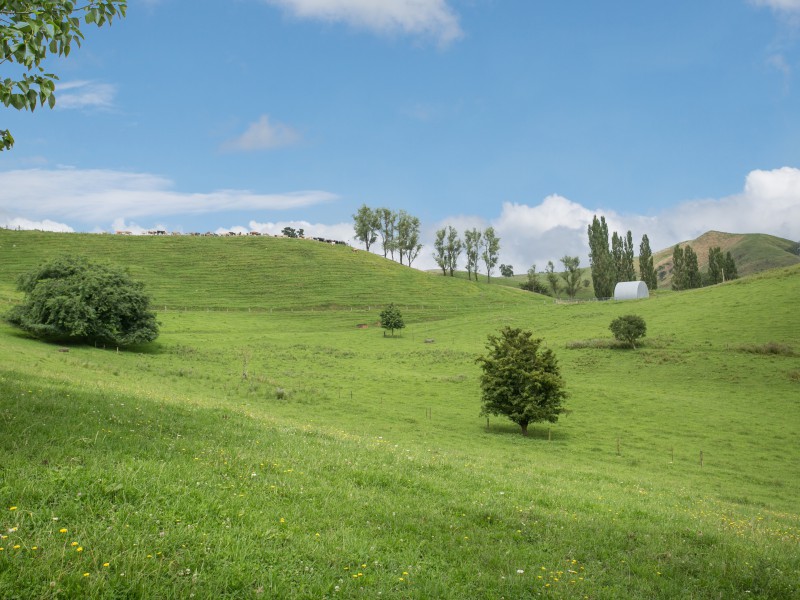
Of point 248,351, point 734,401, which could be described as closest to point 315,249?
point 248,351

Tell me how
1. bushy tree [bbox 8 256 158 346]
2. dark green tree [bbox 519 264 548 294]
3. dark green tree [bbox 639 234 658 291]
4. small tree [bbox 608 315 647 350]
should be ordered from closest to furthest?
bushy tree [bbox 8 256 158 346] < small tree [bbox 608 315 647 350] < dark green tree [bbox 639 234 658 291] < dark green tree [bbox 519 264 548 294]

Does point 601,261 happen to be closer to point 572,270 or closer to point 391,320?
point 572,270

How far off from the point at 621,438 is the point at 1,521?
36.9m

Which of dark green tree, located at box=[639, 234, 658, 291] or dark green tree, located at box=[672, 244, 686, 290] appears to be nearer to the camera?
dark green tree, located at box=[672, 244, 686, 290]

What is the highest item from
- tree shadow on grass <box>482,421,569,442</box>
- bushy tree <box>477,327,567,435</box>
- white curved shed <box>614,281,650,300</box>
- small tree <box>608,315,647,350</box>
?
white curved shed <box>614,281,650,300</box>

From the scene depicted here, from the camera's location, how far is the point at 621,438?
3650cm

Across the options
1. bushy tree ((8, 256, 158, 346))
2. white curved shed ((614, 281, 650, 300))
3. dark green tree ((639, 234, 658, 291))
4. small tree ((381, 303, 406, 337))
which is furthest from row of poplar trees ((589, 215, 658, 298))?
bushy tree ((8, 256, 158, 346))

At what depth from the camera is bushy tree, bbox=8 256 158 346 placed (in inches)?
2135

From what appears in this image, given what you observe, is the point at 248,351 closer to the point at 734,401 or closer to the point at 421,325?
the point at 421,325

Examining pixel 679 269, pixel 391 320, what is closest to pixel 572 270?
pixel 679 269

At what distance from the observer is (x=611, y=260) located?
452 ft

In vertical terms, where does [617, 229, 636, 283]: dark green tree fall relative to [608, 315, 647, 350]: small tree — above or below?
above

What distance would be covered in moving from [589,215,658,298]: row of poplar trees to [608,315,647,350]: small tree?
66991mm

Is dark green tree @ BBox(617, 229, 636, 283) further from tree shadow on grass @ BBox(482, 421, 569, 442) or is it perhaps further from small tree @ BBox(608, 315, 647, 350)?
tree shadow on grass @ BBox(482, 421, 569, 442)
